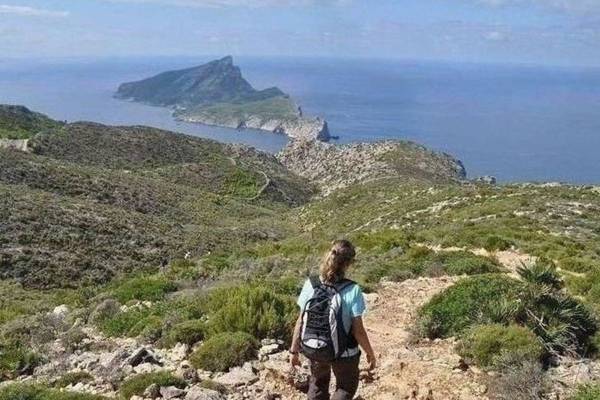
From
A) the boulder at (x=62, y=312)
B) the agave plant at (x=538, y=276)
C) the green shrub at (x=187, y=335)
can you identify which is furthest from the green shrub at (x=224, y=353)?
the boulder at (x=62, y=312)

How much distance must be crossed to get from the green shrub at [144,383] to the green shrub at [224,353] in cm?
61

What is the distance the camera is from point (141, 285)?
15.7 m

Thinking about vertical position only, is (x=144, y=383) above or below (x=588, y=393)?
below

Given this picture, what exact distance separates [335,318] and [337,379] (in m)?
0.70

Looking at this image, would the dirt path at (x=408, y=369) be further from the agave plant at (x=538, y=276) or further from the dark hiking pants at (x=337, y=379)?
the agave plant at (x=538, y=276)

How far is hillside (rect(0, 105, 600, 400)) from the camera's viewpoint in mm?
8398

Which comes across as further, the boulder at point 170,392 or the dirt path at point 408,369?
the dirt path at point 408,369

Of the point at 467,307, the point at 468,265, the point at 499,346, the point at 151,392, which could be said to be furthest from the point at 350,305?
the point at 468,265

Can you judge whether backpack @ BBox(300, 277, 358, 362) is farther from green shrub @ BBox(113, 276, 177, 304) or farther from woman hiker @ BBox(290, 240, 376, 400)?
green shrub @ BBox(113, 276, 177, 304)

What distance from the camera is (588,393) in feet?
23.0

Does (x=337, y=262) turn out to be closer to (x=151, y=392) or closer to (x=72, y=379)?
(x=151, y=392)

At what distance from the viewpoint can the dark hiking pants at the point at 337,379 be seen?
6.04 metres

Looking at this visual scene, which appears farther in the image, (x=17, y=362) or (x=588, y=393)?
(x=17, y=362)

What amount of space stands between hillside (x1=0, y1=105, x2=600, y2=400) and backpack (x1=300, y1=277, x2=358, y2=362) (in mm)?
2263
